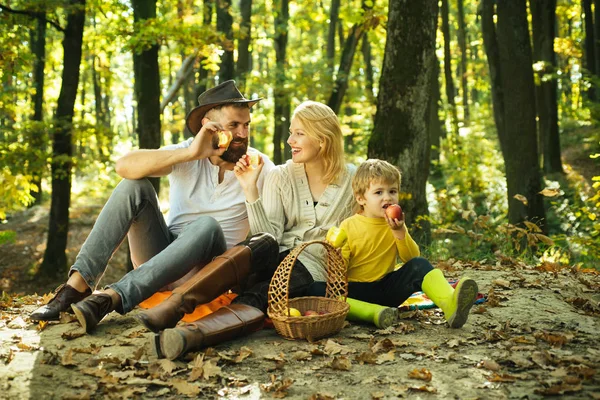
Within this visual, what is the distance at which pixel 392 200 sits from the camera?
4.50 metres

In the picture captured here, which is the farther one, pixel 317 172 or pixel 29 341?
pixel 317 172

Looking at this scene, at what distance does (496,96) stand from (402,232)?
9.75 metres

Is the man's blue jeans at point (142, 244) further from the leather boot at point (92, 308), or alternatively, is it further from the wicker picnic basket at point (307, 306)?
the wicker picnic basket at point (307, 306)

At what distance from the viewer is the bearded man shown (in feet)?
14.2

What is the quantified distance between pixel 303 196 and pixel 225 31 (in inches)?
342

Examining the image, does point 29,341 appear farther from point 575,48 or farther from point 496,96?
point 575,48

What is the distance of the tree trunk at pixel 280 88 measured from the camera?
15.8 meters

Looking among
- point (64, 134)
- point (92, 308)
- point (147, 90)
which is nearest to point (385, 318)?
point (92, 308)

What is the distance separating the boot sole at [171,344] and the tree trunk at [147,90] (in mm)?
7005

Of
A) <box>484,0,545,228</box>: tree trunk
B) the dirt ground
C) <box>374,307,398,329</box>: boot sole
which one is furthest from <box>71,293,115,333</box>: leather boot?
<box>484,0,545,228</box>: tree trunk

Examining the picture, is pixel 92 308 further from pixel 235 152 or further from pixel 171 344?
pixel 235 152

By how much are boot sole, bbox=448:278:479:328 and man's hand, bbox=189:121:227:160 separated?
2.05m

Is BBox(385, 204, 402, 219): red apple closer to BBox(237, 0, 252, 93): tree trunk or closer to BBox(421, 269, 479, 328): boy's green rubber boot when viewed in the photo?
BBox(421, 269, 479, 328): boy's green rubber boot

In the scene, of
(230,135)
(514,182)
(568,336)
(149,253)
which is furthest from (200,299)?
(514,182)
